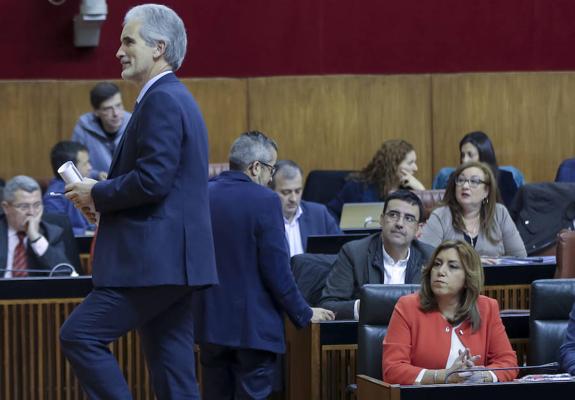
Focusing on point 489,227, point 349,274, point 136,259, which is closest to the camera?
point 136,259

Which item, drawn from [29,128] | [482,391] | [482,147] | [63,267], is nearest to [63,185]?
[63,267]

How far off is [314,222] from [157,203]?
11.8ft

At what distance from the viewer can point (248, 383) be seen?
5.68m

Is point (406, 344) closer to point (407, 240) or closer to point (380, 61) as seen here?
point (407, 240)

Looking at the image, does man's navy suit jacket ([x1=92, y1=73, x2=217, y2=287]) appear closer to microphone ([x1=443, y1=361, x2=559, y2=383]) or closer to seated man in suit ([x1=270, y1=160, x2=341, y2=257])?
microphone ([x1=443, y1=361, x2=559, y2=383])

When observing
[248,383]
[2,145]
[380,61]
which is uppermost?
[380,61]

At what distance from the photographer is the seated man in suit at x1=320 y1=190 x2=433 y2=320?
6379mm

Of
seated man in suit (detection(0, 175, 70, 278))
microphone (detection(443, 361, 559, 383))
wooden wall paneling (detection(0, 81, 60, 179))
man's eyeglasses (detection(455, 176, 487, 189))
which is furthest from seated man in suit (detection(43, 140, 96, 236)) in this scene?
microphone (detection(443, 361, 559, 383))

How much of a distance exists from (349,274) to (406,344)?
1.09 metres

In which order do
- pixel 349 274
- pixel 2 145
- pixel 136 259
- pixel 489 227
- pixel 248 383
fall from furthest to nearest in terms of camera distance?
1. pixel 2 145
2. pixel 489 227
3. pixel 349 274
4. pixel 248 383
5. pixel 136 259

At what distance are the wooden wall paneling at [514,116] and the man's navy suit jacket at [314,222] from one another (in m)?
3.22

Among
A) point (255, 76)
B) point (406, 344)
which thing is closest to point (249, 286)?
point (406, 344)

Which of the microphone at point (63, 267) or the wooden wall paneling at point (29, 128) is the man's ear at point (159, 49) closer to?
the microphone at point (63, 267)

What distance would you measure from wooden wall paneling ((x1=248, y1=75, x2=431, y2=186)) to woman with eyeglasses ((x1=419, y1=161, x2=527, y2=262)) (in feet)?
11.3
